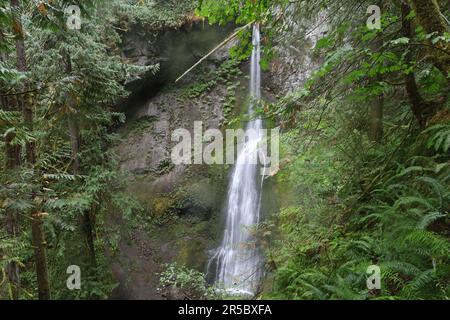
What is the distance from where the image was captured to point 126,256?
12141 millimetres

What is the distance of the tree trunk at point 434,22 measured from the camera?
15.2ft

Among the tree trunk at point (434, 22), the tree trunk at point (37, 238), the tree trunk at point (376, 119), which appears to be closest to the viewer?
the tree trunk at point (434, 22)

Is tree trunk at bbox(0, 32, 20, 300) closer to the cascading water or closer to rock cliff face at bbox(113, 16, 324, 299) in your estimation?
rock cliff face at bbox(113, 16, 324, 299)

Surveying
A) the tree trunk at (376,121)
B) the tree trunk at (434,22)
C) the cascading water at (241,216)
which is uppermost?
the tree trunk at (434,22)

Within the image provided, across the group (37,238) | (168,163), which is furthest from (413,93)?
(168,163)

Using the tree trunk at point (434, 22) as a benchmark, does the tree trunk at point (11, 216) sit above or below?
below

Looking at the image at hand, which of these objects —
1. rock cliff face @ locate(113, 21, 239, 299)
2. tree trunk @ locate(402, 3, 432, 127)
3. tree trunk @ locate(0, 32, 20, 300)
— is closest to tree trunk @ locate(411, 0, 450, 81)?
tree trunk @ locate(402, 3, 432, 127)

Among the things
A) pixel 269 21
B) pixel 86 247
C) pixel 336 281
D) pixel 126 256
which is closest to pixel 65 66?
pixel 86 247

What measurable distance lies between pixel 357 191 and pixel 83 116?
6.10m

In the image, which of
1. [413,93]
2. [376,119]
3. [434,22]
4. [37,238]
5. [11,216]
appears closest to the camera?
[434,22]

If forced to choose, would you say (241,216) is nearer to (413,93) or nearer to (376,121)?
(376,121)

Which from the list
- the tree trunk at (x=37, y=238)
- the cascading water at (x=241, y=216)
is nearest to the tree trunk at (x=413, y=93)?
the cascading water at (x=241, y=216)

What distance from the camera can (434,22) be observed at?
184 inches

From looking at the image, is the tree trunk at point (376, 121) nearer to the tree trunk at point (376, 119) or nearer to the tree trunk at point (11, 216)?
the tree trunk at point (376, 119)
